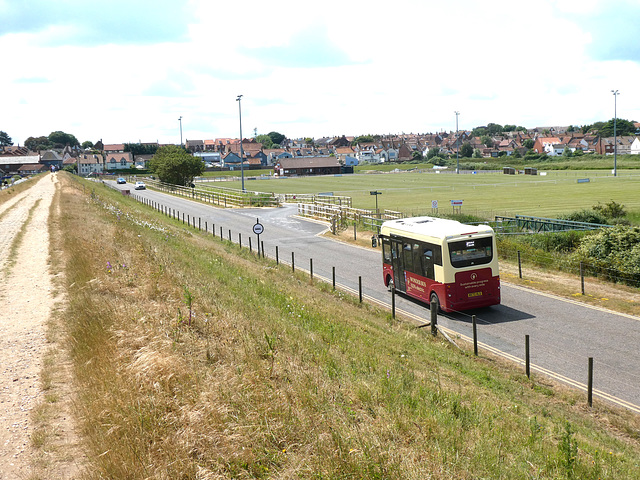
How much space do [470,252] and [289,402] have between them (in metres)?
11.6

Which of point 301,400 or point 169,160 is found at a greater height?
point 169,160

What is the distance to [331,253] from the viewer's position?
30.0 m

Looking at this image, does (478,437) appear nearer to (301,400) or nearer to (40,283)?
(301,400)

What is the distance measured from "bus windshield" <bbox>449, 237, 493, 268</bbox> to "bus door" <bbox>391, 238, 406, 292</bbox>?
9.53 feet

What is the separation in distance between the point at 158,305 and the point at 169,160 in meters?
71.4

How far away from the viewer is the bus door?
2008cm

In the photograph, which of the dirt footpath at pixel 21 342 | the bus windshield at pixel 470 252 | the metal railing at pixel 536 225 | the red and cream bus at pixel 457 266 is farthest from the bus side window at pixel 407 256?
the metal railing at pixel 536 225

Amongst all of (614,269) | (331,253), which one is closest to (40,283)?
(331,253)

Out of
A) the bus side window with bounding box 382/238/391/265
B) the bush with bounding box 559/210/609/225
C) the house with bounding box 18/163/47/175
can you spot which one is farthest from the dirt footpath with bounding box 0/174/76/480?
the house with bounding box 18/163/47/175

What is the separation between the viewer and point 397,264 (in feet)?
66.8

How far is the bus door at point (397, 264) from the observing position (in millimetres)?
20078

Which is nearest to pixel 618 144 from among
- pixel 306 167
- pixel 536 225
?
pixel 306 167

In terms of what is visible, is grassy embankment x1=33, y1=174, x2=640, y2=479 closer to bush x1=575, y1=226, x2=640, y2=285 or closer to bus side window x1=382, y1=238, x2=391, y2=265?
bus side window x1=382, y1=238, x2=391, y2=265

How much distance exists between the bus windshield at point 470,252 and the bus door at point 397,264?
2905 millimetres
